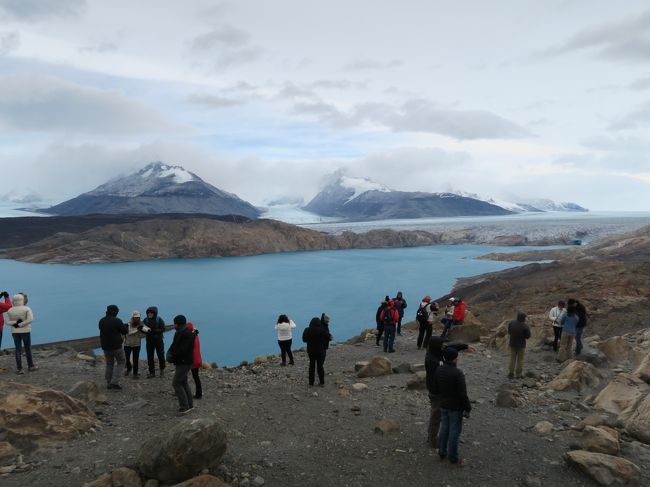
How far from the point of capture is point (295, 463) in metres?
5.23

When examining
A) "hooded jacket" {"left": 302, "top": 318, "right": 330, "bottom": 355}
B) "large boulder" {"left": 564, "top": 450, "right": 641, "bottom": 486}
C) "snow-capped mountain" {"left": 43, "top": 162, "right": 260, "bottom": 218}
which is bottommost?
"large boulder" {"left": 564, "top": 450, "right": 641, "bottom": 486}

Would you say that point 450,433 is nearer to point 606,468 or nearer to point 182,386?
point 606,468

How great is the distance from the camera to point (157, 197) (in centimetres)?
16475

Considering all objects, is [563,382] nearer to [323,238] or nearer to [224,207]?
[323,238]

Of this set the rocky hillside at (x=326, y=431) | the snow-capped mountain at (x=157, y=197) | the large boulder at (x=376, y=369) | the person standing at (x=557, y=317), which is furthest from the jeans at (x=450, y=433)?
the snow-capped mountain at (x=157, y=197)

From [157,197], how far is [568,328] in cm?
16861

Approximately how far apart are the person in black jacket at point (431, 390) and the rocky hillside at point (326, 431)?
186 mm

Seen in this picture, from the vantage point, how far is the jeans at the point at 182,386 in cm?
651

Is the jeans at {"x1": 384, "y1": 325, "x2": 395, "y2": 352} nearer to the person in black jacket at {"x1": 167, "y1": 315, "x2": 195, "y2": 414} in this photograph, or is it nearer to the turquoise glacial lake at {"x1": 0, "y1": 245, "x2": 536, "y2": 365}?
the person in black jacket at {"x1": 167, "y1": 315, "x2": 195, "y2": 414}

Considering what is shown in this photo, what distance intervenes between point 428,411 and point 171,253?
230 feet

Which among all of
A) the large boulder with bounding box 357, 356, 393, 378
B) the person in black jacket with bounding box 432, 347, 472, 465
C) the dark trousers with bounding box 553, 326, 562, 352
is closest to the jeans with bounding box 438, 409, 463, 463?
the person in black jacket with bounding box 432, 347, 472, 465

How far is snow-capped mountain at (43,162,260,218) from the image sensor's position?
160750 millimetres

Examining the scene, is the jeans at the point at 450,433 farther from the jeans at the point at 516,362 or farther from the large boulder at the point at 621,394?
the jeans at the point at 516,362

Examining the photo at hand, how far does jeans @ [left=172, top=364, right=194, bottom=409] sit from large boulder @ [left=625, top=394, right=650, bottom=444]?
18.6ft
